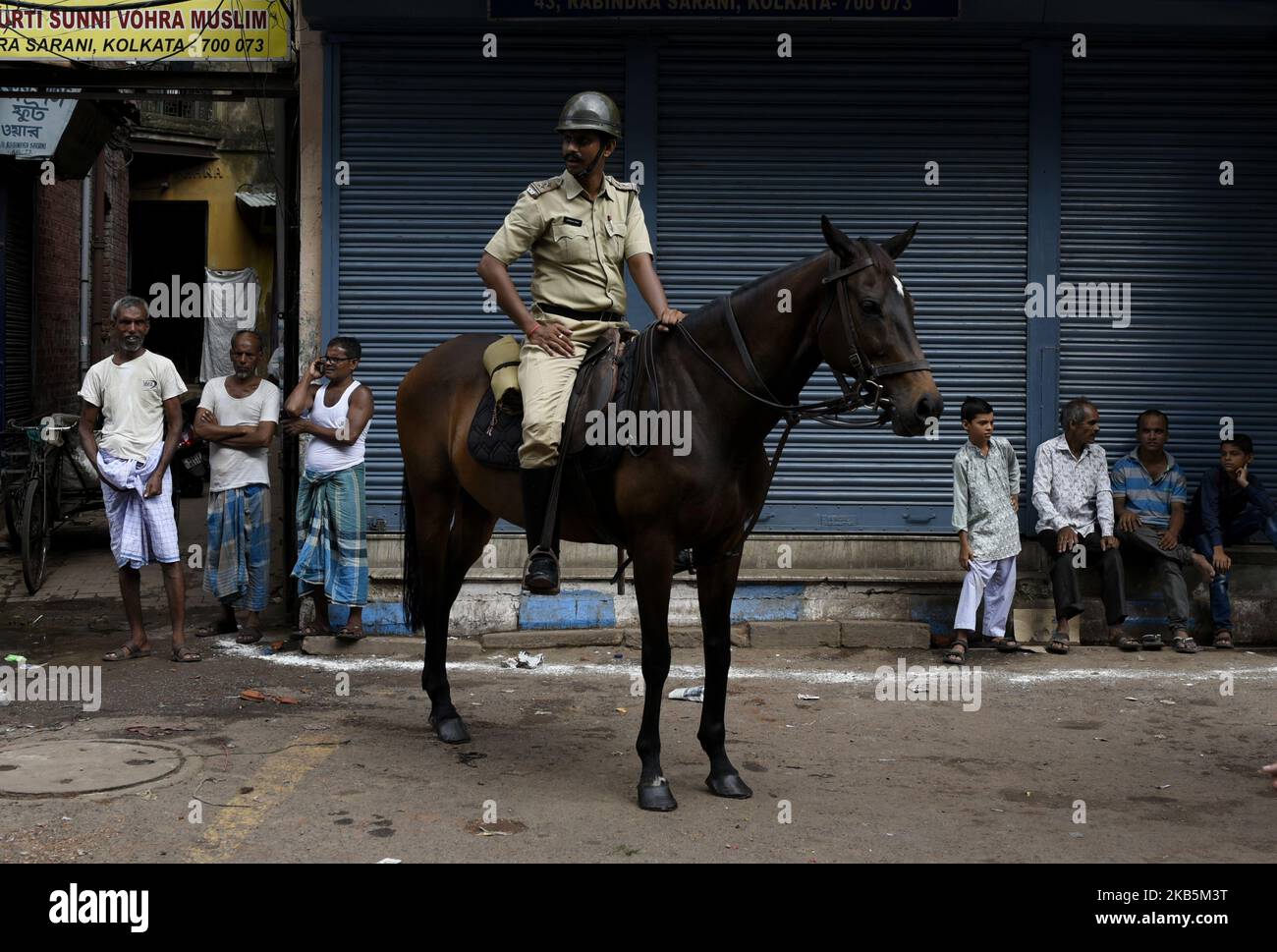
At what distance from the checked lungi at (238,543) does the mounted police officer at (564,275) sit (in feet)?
11.7

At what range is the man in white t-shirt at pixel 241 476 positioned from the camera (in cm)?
908

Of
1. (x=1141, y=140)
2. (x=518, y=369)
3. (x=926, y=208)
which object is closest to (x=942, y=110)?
(x=926, y=208)

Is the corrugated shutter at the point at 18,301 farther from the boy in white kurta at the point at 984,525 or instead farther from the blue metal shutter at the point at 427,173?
the boy in white kurta at the point at 984,525

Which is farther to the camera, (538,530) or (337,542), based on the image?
(337,542)

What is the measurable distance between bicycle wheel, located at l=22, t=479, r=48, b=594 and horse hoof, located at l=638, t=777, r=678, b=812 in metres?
6.84

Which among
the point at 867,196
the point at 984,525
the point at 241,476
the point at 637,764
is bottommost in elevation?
the point at 637,764

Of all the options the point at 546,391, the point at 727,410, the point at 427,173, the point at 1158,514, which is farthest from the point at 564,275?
the point at 1158,514

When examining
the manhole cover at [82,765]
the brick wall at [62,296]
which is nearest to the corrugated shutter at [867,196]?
the manhole cover at [82,765]

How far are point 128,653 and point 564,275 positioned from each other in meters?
4.15

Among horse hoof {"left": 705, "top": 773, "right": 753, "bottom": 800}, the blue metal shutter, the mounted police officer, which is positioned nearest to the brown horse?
horse hoof {"left": 705, "top": 773, "right": 753, "bottom": 800}

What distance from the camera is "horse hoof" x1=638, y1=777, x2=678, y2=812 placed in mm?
5645

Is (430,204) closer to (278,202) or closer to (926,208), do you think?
(278,202)

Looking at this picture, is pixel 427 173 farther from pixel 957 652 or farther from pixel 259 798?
pixel 259 798

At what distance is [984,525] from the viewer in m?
9.00
